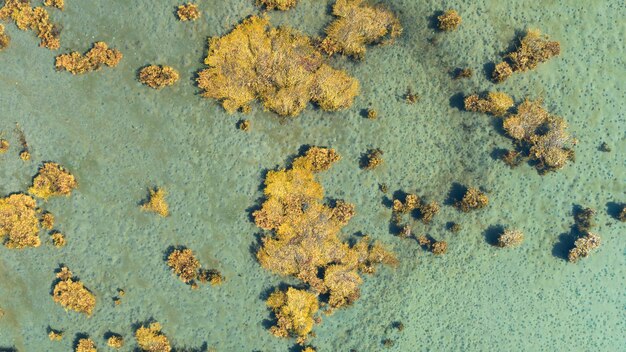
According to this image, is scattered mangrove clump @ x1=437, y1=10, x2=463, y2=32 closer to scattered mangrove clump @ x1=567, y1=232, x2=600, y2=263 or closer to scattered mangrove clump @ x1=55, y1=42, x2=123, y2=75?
scattered mangrove clump @ x1=567, y1=232, x2=600, y2=263

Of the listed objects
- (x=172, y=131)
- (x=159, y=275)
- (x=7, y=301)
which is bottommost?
(x=7, y=301)

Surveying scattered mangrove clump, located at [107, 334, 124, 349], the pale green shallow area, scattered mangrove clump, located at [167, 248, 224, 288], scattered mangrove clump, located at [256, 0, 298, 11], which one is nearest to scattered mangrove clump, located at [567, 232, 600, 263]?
the pale green shallow area

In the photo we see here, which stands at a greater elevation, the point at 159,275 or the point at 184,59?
the point at 184,59

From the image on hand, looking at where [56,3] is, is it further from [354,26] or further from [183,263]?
[354,26]

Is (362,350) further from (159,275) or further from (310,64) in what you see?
(310,64)

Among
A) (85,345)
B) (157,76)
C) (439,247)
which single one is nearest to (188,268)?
(85,345)

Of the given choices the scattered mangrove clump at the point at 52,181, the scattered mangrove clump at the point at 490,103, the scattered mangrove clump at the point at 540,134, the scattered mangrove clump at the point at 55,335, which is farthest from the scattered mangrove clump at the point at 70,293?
the scattered mangrove clump at the point at 540,134

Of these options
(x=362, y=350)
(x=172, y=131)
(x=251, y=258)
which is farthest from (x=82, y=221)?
(x=362, y=350)
